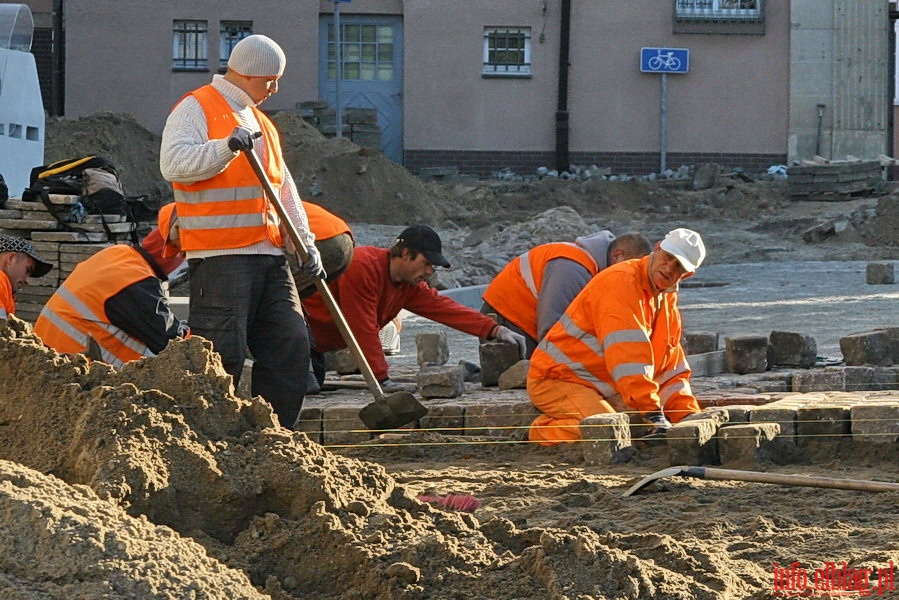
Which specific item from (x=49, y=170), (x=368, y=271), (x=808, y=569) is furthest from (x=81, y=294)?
(x=49, y=170)

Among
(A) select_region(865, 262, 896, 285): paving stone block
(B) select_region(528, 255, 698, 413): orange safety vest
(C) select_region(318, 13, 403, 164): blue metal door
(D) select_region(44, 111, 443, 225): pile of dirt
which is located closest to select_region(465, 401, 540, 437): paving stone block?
(B) select_region(528, 255, 698, 413): orange safety vest

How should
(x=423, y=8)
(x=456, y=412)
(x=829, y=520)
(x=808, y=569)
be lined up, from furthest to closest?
(x=423, y=8) < (x=456, y=412) < (x=829, y=520) < (x=808, y=569)

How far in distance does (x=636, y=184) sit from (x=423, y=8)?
4.86 metres

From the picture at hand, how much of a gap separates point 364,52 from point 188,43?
3.10 meters

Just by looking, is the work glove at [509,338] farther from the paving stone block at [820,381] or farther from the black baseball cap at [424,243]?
the paving stone block at [820,381]

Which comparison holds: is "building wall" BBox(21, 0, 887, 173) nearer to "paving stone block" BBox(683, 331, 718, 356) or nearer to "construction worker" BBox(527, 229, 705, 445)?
"paving stone block" BBox(683, 331, 718, 356)

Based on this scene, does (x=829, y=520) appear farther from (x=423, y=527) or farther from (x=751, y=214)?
(x=751, y=214)

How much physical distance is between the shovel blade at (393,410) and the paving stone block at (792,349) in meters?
2.81

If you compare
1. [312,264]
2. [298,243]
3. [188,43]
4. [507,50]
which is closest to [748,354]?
[312,264]

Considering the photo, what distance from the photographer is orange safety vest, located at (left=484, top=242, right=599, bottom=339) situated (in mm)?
7941

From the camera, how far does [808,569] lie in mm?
4473

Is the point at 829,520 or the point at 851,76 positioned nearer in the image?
the point at 829,520

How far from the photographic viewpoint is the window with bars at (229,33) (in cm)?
2486

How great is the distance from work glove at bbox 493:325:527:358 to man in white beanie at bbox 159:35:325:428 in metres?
1.96
